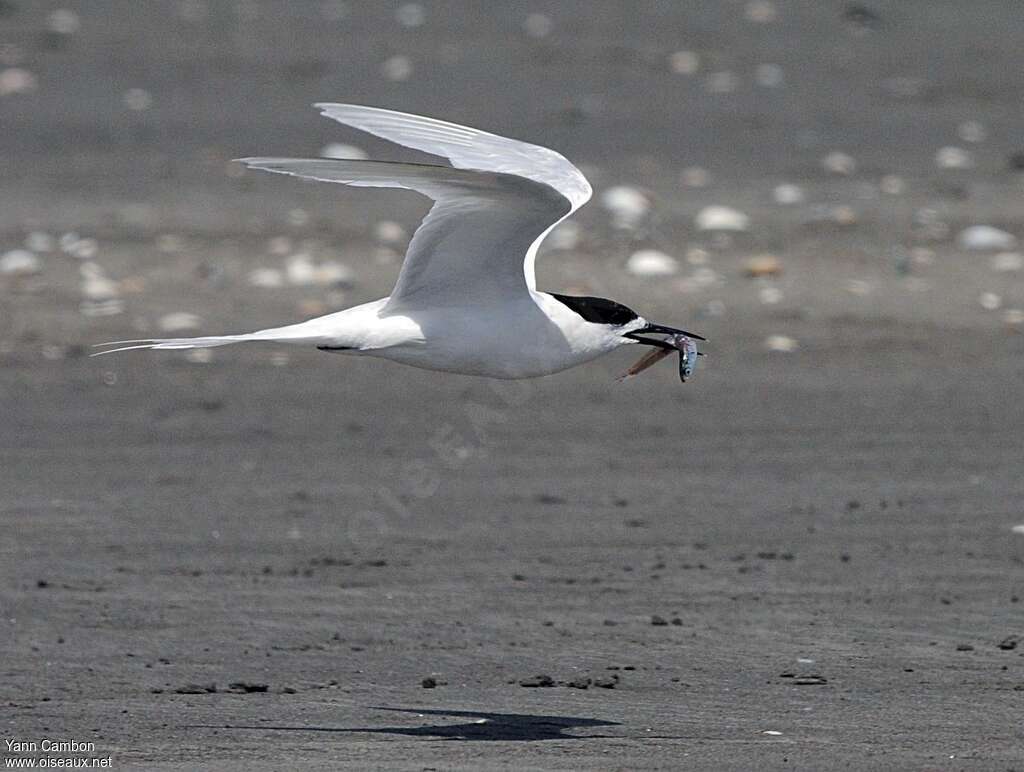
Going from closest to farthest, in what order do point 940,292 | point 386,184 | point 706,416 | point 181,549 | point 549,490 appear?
point 386,184 < point 181,549 < point 549,490 < point 706,416 < point 940,292

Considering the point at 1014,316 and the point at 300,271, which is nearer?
the point at 1014,316

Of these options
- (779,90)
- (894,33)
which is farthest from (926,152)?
(894,33)

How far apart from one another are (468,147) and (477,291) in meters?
0.45

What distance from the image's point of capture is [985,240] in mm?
11234

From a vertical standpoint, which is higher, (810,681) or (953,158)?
(953,158)

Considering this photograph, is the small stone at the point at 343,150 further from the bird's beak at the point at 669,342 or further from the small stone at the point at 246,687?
the small stone at the point at 246,687

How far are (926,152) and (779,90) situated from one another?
4.67 ft

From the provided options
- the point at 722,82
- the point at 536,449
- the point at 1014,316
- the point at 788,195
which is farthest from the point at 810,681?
the point at 722,82

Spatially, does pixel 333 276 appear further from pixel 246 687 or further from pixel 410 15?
pixel 410 15

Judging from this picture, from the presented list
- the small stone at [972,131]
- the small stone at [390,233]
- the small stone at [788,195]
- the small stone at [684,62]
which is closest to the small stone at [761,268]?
the small stone at [788,195]

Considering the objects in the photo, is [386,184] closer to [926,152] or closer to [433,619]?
[433,619]

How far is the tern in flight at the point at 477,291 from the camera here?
17.3ft

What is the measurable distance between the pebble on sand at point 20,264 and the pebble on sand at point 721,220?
3.78m

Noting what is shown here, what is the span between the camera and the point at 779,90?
47.1ft
